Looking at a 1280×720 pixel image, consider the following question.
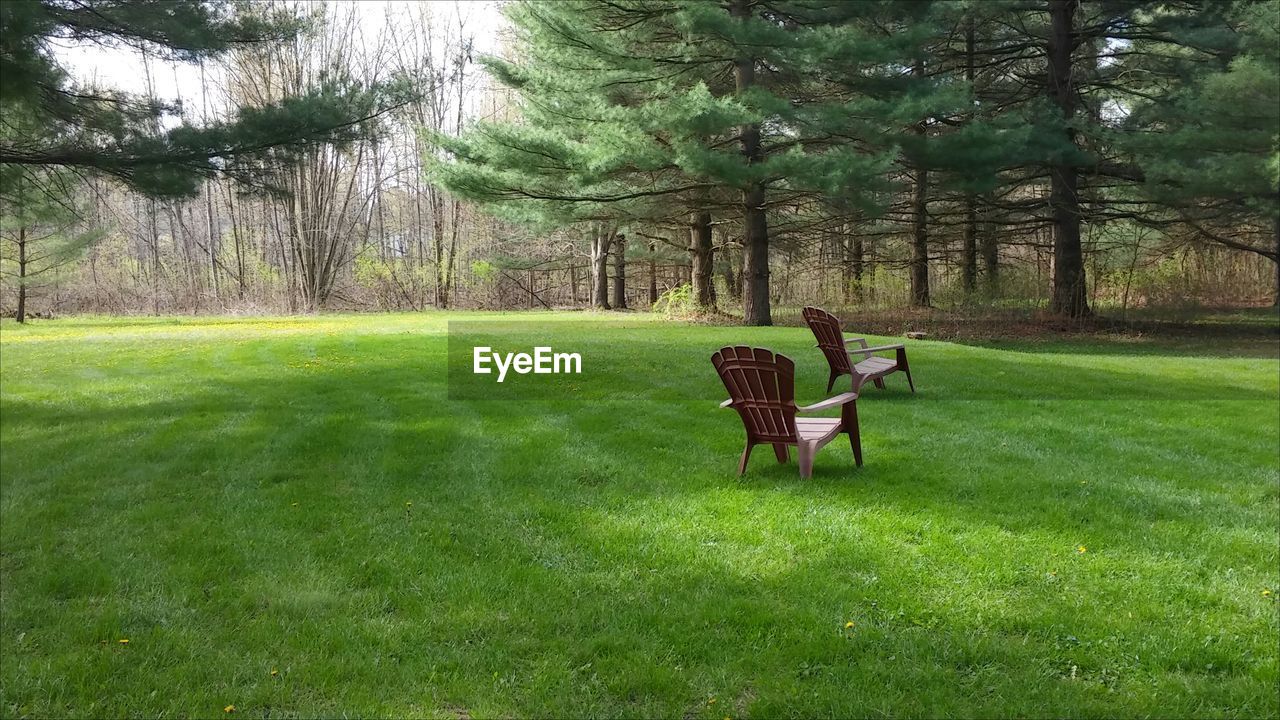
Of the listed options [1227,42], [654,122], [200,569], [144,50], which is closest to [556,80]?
[654,122]

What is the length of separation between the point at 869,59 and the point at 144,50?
1002cm

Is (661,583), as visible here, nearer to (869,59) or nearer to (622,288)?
(869,59)

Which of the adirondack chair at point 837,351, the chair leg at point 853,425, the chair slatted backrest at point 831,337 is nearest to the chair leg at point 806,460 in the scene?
the chair leg at point 853,425

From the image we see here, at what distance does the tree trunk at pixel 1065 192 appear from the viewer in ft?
52.0

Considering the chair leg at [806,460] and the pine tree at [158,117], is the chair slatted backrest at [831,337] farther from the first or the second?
the pine tree at [158,117]

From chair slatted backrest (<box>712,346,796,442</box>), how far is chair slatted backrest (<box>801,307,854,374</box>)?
2426 mm

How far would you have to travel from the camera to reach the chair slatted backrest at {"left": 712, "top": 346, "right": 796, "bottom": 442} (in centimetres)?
475

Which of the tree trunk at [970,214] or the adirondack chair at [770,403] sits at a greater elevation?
the tree trunk at [970,214]

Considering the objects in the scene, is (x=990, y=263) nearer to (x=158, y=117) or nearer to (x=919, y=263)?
(x=919, y=263)

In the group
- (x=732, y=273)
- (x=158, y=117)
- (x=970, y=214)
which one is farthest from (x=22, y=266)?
(x=970, y=214)

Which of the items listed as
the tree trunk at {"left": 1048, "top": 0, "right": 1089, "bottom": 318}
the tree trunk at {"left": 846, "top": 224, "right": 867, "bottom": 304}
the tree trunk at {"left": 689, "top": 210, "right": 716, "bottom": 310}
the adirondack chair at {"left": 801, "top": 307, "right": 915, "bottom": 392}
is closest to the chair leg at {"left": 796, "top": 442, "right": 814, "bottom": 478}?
the adirondack chair at {"left": 801, "top": 307, "right": 915, "bottom": 392}

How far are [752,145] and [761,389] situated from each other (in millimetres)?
11307

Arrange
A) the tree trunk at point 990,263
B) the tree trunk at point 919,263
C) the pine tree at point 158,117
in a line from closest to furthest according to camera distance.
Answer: the pine tree at point 158,117 < the tree trunk at point 990,263 < the tree trunk at point 919,263

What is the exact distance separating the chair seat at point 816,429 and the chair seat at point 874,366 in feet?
6.26
